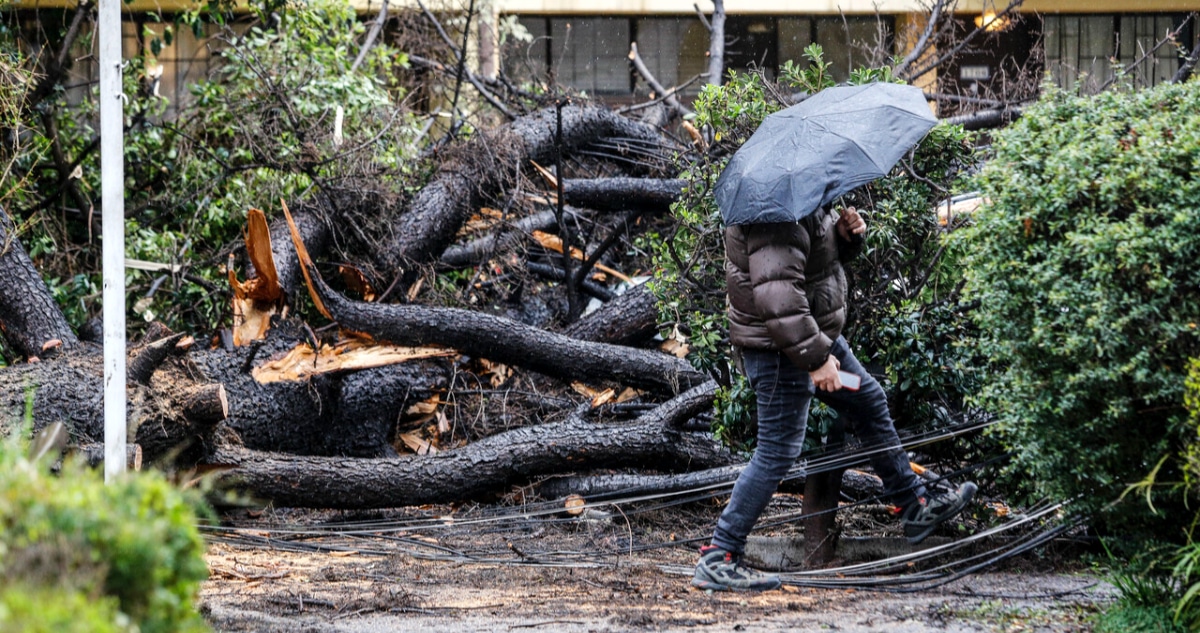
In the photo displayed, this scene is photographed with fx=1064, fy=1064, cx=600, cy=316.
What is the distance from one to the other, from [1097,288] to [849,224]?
53.0 inches

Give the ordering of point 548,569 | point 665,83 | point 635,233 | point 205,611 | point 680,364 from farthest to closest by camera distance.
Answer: point 665,83, point 635,233, point 680,364, point 548,569, point 205,611

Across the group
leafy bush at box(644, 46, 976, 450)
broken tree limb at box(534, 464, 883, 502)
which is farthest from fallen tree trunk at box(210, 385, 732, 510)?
leafy bush at box(644, 46, 976, 450)

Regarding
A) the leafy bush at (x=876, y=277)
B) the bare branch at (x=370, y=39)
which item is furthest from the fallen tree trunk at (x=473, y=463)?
the bare branch at (x=370, y=39)

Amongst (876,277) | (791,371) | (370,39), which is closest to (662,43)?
(370,39)

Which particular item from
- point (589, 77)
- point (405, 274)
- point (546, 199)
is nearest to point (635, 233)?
point (546, 199)

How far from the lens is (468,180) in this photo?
8.63 metres

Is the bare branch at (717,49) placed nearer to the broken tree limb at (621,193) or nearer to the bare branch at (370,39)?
the broken tree limb at (621,193)

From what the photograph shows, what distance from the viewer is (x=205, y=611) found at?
4.12 m

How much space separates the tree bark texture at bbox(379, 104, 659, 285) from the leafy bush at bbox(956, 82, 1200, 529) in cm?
508

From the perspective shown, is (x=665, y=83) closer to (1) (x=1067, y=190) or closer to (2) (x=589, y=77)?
(2) (x=589, y=77)

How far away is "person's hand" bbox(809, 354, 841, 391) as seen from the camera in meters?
4.36

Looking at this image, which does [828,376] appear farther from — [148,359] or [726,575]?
[148,359]

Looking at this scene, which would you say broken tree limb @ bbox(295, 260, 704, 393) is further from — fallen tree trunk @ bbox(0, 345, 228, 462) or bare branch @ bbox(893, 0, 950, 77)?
bare branch @ bbox(893, 0, 950, 77)

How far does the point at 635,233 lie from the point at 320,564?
5133 mm
